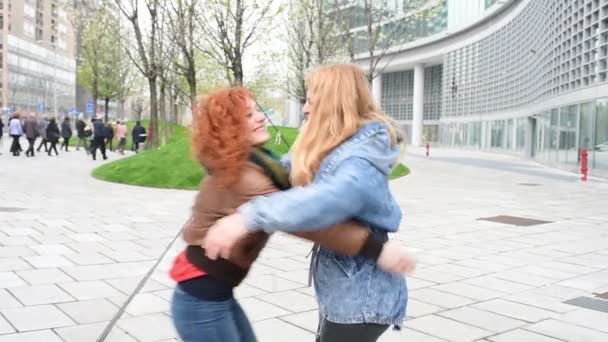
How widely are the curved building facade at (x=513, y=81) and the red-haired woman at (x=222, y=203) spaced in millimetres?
22890

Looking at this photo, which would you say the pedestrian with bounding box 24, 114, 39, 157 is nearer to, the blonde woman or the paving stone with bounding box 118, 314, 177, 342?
the paving stone with bounding box 118, 314, 177, 342

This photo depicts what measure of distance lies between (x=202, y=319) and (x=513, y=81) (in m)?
46.1

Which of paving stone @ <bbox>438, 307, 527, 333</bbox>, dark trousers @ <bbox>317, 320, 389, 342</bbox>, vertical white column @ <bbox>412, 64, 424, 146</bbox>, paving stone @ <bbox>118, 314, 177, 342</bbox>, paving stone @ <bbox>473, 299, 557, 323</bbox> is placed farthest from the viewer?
vertical white column @ <bbox>412, 64, 424, 146</bbox>

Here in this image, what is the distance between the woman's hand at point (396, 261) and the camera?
6.70ft

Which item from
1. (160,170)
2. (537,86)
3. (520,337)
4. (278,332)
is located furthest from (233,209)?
(537,86)

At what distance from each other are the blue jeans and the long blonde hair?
1.90 ft

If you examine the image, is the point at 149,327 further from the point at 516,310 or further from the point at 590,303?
the point at 590,303

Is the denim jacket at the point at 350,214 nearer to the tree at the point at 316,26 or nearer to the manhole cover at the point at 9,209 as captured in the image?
the manhole cover at the point at 9,209

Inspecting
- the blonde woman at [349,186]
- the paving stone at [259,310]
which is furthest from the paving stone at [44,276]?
the blonde woman at [349,186]

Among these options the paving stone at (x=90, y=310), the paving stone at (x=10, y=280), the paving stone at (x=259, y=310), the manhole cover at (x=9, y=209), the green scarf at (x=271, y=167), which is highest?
the green scarf at (x=271, y=167)

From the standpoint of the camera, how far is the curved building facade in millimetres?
24453

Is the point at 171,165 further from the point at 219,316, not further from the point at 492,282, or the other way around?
the point at 219,316

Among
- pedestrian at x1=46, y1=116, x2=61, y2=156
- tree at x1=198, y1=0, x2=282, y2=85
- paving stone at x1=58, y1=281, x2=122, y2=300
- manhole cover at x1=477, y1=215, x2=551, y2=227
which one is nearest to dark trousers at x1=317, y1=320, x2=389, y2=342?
paving stone at x1=58, y1=281, x2=122, y2=300

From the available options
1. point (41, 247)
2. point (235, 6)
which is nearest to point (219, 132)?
point (41, 247)
